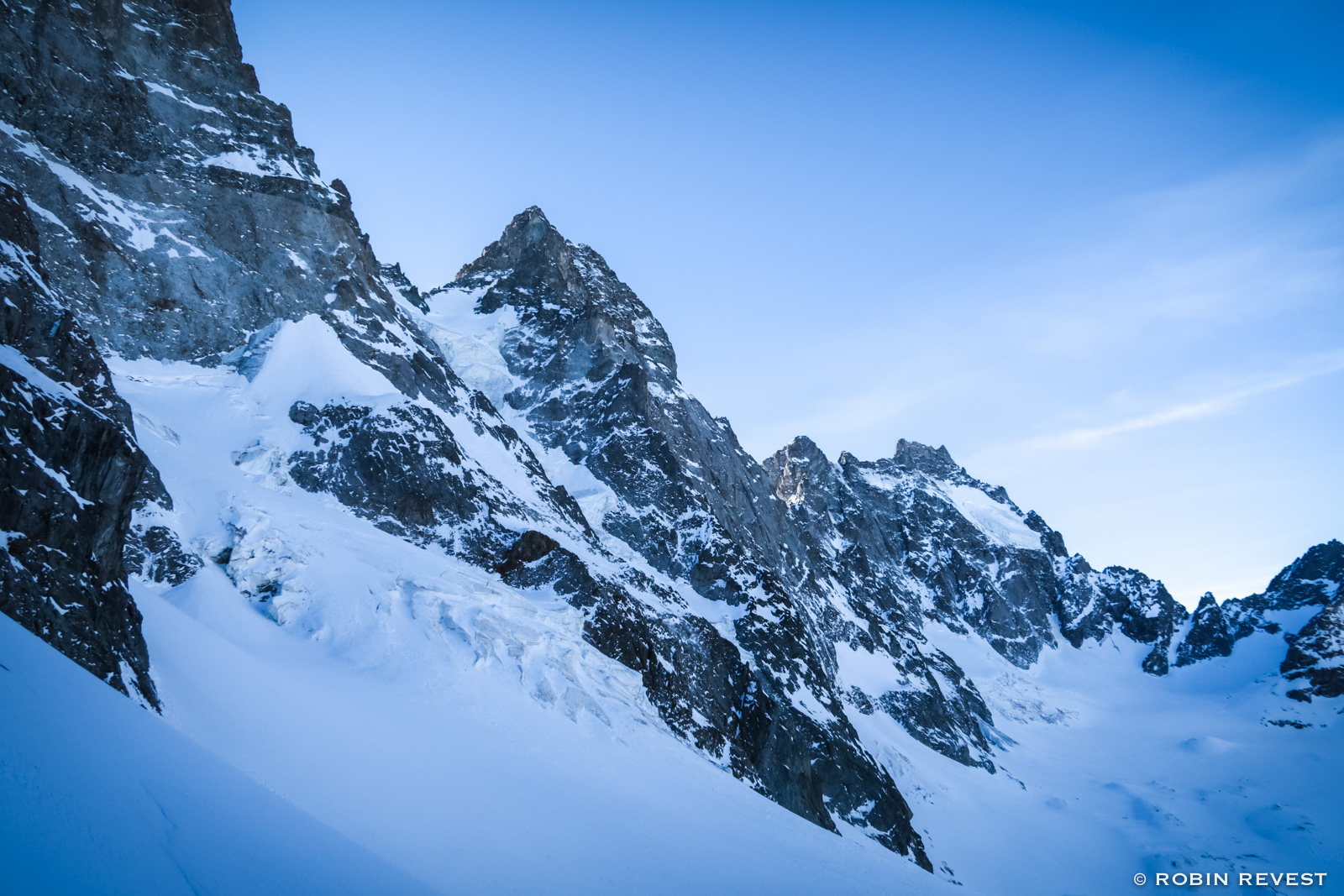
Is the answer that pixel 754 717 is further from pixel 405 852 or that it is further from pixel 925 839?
pixel 405 852

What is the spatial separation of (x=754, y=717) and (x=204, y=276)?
43485 mm

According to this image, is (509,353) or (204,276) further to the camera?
(509,353)

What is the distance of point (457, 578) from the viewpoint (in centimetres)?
3238

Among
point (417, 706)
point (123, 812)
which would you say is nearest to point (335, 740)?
point (417, 706)

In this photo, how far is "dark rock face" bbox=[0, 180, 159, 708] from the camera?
12836mm

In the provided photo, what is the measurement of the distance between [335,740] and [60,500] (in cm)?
759

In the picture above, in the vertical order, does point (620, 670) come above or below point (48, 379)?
above

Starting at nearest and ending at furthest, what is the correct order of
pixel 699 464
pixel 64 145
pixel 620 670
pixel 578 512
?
pixel 620 670
pixel 64 145
pixel 578 512
pixel 699 464

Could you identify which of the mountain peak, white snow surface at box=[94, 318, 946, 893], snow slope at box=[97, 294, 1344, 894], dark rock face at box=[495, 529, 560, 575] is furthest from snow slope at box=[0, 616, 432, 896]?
the mountain peak

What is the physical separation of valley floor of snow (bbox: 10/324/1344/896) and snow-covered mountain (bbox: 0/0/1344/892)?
14 cm

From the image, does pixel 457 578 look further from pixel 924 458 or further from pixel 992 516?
pixel 924 458

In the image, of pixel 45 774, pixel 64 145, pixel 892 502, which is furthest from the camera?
pixel 892 502

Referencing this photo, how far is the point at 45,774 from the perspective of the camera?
13.7ft

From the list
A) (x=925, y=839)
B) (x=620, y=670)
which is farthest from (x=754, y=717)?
(x=925, y=839)
